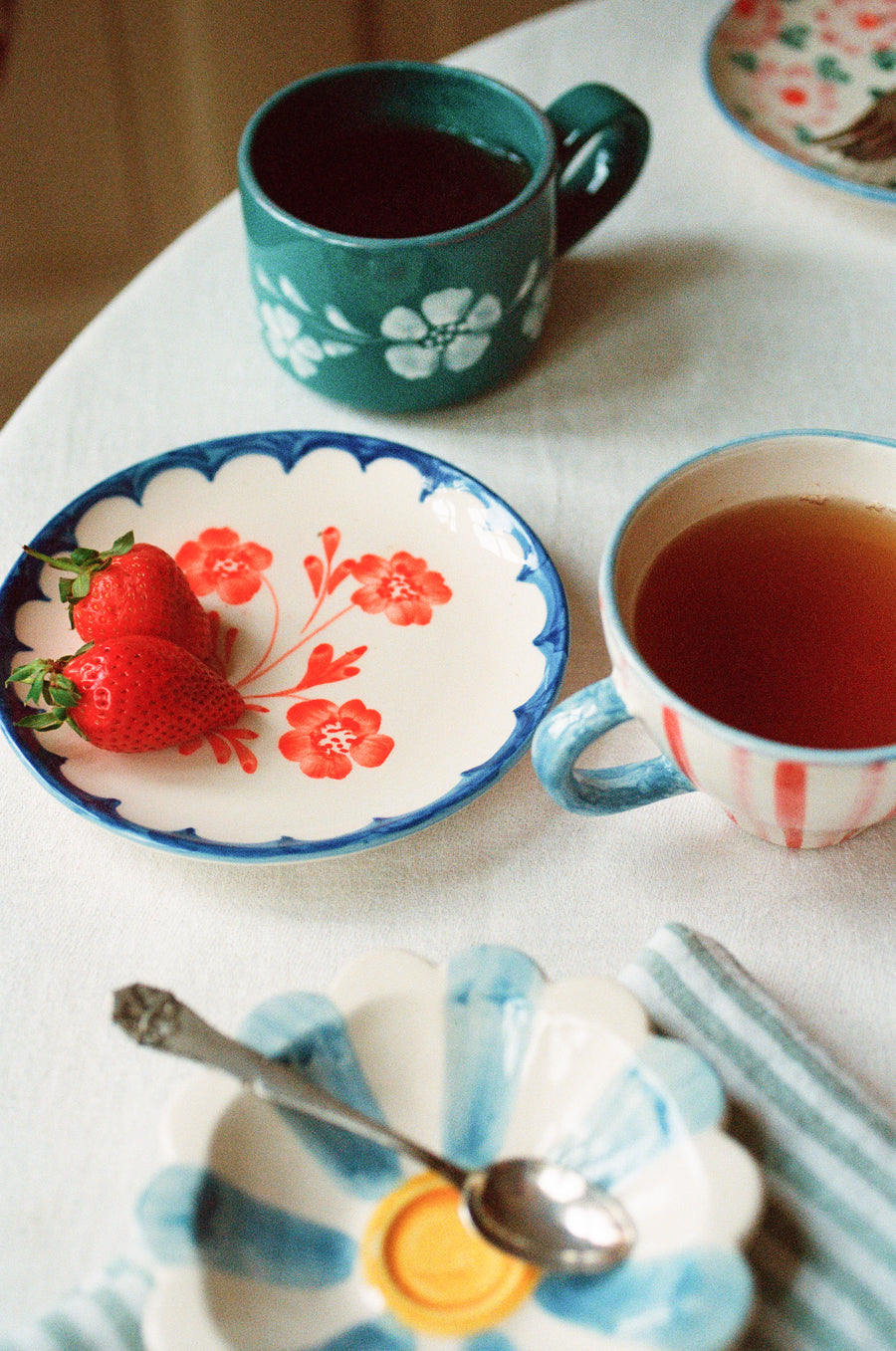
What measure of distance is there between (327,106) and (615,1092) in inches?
27.2

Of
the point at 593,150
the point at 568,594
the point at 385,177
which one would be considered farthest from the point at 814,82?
the point at 568,594

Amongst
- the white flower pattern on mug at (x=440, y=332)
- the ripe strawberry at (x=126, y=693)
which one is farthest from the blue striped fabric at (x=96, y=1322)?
the white flower pattern on mug at (x=440, y=332)

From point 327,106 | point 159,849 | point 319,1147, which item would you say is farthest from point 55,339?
point 319,1147

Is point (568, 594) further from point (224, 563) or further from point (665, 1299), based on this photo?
point (665, 1299)

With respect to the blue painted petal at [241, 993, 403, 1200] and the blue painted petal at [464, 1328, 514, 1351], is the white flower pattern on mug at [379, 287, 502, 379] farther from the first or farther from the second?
the blue painted petal at [464, 1328, 514, 1351]

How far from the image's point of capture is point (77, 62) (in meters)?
1.99

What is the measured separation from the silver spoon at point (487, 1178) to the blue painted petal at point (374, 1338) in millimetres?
42

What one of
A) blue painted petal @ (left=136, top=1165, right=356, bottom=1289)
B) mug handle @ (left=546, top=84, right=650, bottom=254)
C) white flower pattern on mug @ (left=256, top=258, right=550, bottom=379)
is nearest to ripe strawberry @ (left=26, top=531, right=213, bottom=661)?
white flower pattern on mug @ (left=256, top=258, right=550, bottom=379)

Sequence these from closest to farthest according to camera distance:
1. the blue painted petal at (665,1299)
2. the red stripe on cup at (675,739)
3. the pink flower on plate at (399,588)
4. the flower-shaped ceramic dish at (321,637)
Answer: the blue painted petal at (665,1299) → the red stripe on cup at (675,739) → the flower-shaped ceramic dish at (321,637) → the pink flower on plate at (399,588)

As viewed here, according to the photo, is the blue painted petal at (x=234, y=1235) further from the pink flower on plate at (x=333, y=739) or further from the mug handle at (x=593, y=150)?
the mug handle at (x=593, y=150)

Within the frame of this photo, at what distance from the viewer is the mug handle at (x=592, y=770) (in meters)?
0.55

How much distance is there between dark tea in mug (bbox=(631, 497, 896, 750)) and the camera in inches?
22.5

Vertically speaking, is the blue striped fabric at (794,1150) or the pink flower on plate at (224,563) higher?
the pink flower on plate at (224,563)

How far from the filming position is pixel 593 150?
87 cm
